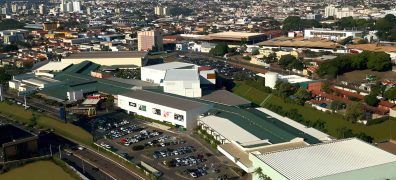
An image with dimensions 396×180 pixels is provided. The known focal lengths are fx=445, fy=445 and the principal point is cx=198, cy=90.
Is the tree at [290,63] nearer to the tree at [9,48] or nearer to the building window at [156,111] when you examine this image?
the building window at [156,111]

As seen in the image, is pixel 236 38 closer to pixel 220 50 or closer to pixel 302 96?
pixel 220 50

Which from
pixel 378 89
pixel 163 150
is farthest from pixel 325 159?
pixel 378 89

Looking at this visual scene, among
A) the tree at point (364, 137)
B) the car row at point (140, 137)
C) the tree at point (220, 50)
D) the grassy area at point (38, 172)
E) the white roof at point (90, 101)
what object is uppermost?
the tree at point (220, 50)

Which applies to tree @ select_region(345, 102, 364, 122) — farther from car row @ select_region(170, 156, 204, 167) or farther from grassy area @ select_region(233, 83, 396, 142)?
car row @ select_region(170, 156, 204, 167)

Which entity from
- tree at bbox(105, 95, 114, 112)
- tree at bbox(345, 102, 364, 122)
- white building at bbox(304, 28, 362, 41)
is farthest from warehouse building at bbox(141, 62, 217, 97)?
white building at bbox(304, 28, 362, 41)

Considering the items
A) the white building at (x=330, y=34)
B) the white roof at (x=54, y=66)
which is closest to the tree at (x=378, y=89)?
the white roof at (x=54, y=66)

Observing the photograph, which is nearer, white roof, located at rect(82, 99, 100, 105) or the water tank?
white roof, located at rect(82, 99, 100, 105)
